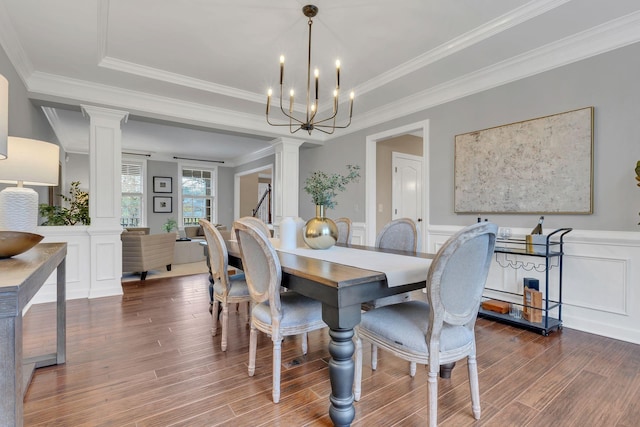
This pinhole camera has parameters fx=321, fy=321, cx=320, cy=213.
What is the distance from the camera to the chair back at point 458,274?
1.36m

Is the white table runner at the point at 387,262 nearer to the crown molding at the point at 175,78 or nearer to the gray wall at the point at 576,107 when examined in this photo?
the gray wall at the point at 576,107

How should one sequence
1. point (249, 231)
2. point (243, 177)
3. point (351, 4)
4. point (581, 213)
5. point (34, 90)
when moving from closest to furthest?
1. point (249, 231)
2. point (351, 4)
3. point (581, 213)
4. point (34, 90)
5. point (243, 177)

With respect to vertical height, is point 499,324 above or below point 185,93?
below

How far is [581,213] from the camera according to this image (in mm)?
2729

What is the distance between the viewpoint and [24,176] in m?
2.17

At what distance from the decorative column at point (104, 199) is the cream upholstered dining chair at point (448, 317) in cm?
368

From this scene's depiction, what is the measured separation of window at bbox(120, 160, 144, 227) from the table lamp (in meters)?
6.31

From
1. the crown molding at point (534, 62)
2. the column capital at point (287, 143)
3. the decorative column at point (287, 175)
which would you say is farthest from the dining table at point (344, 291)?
the column capital at point (287, 143)

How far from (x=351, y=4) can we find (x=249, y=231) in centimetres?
193

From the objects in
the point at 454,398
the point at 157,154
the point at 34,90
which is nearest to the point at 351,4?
the point at 454,398

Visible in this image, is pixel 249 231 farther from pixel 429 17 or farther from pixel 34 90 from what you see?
pixel 34 90

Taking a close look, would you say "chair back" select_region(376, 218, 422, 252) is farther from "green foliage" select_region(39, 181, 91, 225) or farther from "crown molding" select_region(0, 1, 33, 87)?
"green foliage" select_region(39, 181, 91, 225)

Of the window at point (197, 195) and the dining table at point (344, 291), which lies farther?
the window at point (197, 195)

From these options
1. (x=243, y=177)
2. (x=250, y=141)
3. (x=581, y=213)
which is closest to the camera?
(x=581, y=213)
